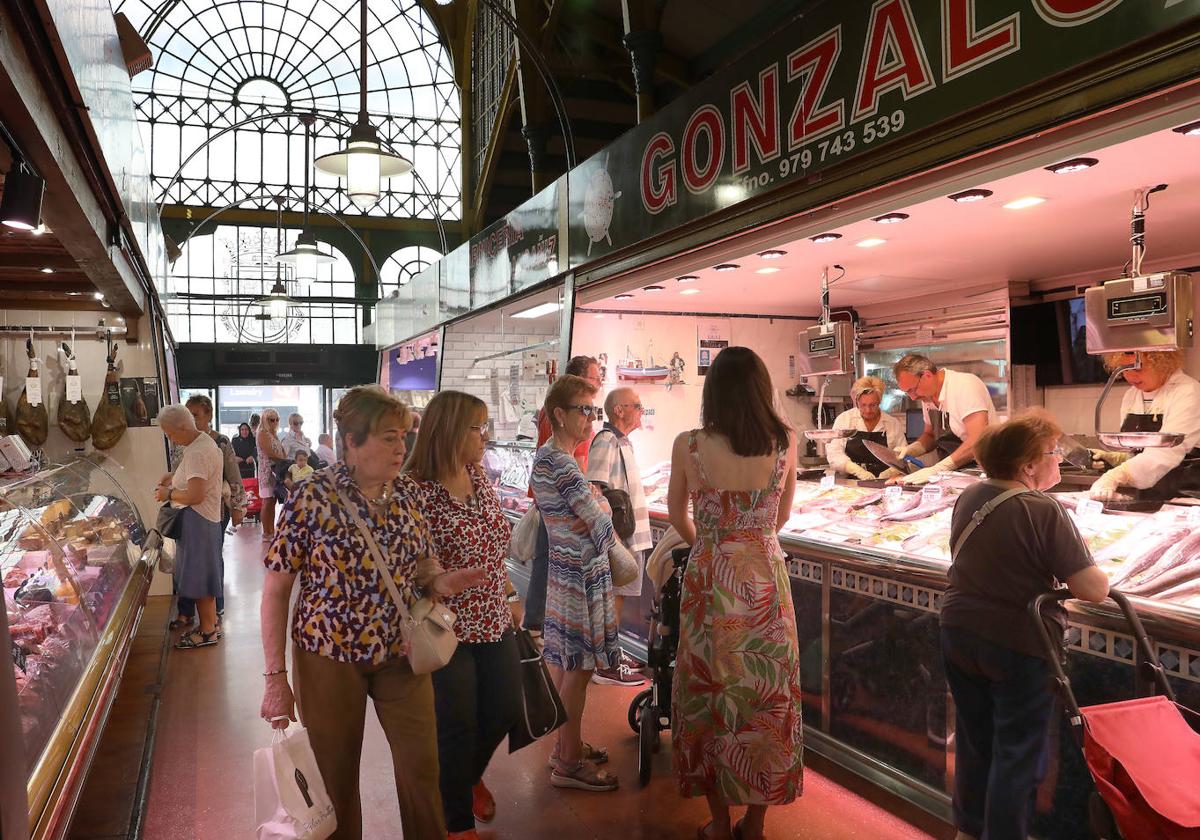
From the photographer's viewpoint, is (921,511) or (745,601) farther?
(921,511)

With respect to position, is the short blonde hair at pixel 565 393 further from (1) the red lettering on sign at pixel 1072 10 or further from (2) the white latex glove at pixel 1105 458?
(2) the white latex glove at pixel 1105 458

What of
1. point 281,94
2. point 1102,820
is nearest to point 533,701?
point 1102,820

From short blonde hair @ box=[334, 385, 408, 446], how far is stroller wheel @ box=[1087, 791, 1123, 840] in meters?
2.25

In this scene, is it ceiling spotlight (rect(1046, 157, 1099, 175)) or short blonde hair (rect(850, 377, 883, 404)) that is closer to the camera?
ceiling spotlight (rect(1046, 157, 1099, 175))

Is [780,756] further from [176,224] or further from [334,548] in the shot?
[176,224]

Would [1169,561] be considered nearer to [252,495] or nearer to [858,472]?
[858,472]

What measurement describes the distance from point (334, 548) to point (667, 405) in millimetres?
5619

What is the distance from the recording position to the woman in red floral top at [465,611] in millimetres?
3088

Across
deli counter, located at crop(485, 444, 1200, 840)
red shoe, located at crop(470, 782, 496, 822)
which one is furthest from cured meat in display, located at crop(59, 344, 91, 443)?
deli counter, located at crop(485, 444, 1200, 840)

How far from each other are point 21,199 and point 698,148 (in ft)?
11.1

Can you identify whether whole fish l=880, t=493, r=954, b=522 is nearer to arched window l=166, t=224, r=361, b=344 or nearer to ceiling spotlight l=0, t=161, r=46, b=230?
ceiling spotlight l=0, t=161, r=46, b=230

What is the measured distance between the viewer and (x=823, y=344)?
5848mm

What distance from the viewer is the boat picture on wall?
7.61 metres

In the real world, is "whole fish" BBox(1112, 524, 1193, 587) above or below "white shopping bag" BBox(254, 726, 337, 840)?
above
